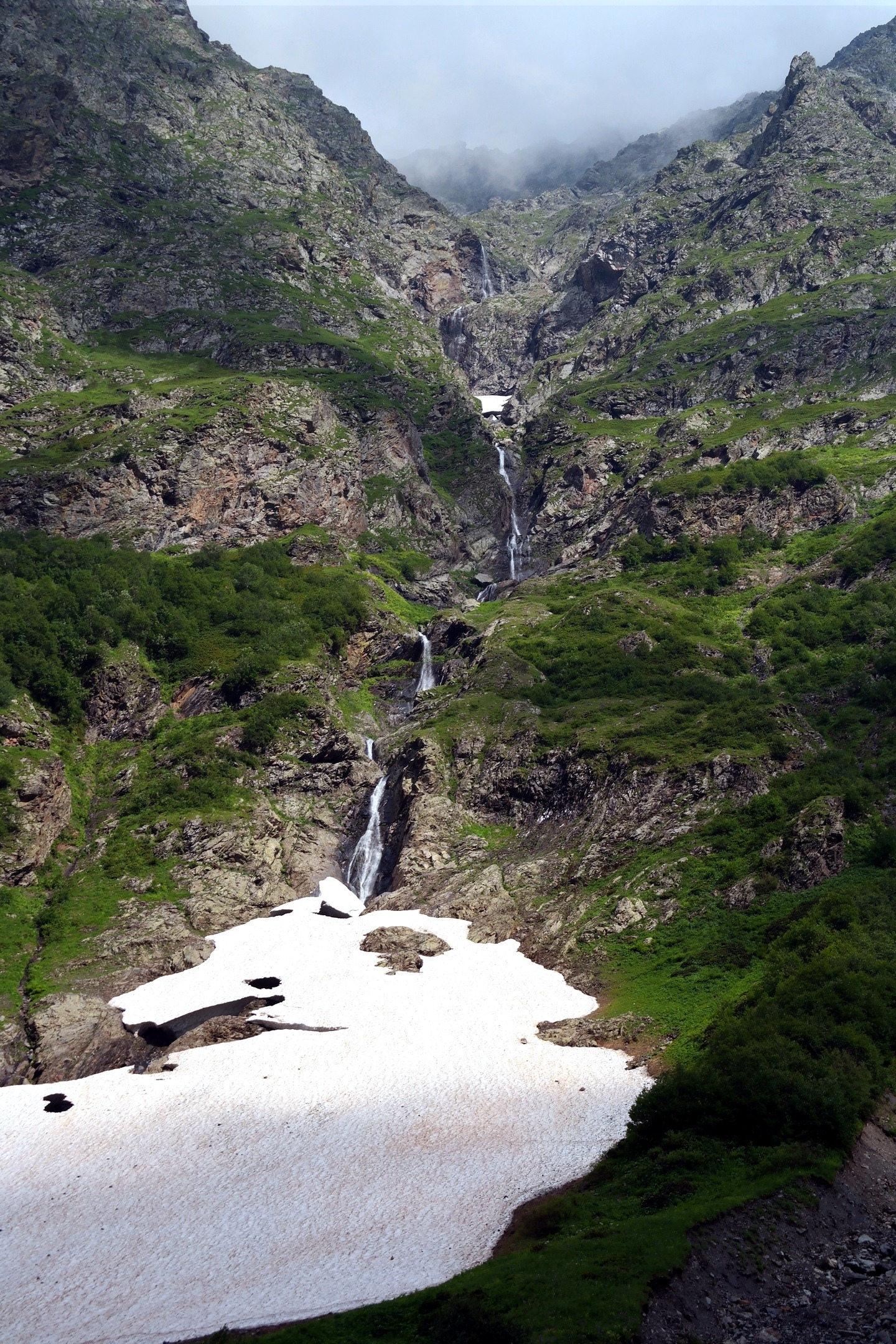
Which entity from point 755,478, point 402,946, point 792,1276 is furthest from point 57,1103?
point 755,478

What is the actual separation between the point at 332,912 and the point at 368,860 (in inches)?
399

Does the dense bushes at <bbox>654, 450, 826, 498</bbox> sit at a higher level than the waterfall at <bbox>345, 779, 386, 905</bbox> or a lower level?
higher

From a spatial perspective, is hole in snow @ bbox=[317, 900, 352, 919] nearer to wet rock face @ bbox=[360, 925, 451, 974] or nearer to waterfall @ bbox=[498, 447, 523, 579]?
wet rock face @ bbox=[360, 925, 451, 974]

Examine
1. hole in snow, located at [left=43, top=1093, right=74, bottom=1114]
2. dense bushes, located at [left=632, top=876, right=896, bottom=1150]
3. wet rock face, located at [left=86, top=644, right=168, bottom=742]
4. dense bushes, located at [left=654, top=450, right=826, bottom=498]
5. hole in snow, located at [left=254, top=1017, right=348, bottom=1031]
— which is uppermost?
dense bushes, located at [left=654, top=450, right=826, bottom=498]

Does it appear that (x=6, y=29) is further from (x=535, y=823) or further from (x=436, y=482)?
(x=535, y=823)

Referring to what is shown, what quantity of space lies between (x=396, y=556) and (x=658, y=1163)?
11711 cm

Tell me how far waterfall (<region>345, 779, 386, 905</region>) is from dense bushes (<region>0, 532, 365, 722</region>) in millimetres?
20917

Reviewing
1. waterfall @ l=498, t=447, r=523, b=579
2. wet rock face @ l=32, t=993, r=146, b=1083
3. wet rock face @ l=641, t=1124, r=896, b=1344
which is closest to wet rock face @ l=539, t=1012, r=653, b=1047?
wet rock face @ l=641, t=1124, r=896, b=1344

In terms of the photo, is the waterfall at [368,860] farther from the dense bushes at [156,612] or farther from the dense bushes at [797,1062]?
the dense bushes at [797,1062]

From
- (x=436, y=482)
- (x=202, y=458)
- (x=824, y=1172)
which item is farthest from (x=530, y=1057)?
(x=436, y=482)

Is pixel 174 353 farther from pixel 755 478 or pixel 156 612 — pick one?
pixel 755 478

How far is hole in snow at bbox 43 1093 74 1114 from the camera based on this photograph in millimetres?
38688

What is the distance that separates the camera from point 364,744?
83.9 m

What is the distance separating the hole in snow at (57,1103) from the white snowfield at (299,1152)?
31 centimetres
